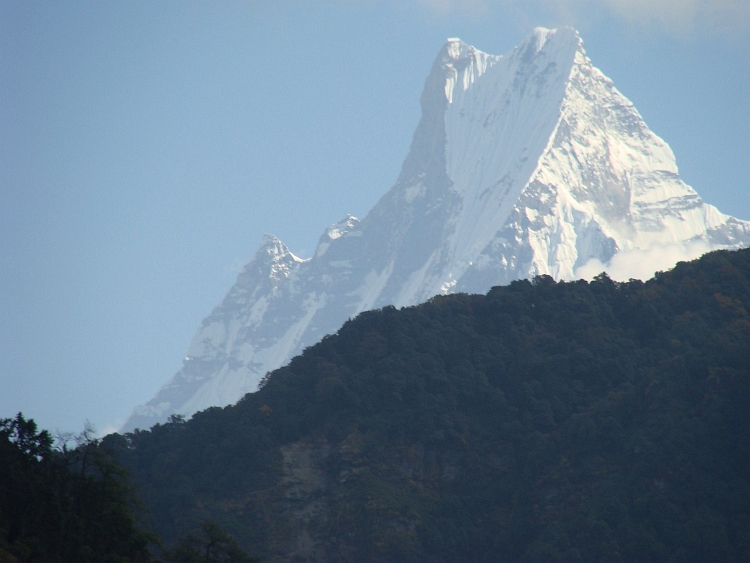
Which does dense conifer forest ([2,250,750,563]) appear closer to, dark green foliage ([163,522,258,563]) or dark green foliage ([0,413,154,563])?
dark green foliage ([0,413,154,563])

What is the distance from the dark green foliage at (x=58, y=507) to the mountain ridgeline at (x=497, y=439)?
2040 cm

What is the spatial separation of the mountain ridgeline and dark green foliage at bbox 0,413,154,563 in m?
20.4

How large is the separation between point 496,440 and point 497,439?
0.11 m

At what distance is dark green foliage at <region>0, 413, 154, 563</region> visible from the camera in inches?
1991

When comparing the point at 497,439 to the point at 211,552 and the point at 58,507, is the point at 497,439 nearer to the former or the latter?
the point at 211,552

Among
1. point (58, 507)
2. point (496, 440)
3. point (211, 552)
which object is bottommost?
point (211, 552)

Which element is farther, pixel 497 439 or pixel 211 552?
pixel 497 439

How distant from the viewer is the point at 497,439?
86.3 meters

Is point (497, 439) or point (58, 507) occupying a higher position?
point (497, 439)

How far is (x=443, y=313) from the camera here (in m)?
98.8

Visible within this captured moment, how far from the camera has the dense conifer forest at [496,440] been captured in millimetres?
75688

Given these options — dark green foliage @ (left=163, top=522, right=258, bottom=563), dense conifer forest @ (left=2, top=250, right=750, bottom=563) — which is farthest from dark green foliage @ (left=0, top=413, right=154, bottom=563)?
dense conifer forest @ (left=2, top=250, right=750, bottom=563)

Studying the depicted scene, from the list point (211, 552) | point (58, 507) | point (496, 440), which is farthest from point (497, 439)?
point (58, 507)

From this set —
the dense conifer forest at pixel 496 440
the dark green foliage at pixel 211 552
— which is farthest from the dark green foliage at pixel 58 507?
the dense conifer forest at pixel 496 440
